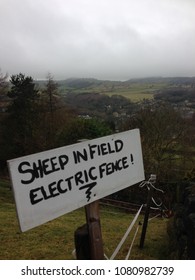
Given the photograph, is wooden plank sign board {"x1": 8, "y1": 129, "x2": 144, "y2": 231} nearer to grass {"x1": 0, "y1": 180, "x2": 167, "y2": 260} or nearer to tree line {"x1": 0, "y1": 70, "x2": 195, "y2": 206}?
grass {"x1": 0, "y1": 180, "x2": 167, "y2": 260}

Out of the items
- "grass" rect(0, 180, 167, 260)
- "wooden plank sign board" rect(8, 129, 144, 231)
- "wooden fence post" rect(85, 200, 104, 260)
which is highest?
"wooden plank sign board" rect(8, 129, 144, 231)

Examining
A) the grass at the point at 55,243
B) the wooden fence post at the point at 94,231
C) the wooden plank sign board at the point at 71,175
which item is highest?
the wooden plank sign board at the point at 71,175

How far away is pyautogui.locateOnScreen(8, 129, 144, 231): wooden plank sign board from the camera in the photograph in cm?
228

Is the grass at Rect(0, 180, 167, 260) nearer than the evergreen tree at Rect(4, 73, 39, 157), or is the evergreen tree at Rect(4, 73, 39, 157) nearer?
the grass at Rect(0, 180, 167, 260)

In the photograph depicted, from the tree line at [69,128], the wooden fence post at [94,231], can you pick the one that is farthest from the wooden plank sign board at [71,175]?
the tree line at [69,128]

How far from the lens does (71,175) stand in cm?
254

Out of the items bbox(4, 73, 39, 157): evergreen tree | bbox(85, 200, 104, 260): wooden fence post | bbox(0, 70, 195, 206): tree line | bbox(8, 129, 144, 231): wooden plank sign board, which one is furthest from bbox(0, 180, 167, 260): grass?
bbox(4, 73, 39, 157): evergreen tree

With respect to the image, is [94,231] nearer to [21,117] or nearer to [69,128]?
[69,128]

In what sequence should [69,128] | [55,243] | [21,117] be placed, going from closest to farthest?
[55,243] → [69,128] → [21,117]

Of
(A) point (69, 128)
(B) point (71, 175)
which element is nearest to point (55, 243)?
(B) point (71, 175)

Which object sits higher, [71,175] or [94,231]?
[71,175]

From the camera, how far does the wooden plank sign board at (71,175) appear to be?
228 centimetres

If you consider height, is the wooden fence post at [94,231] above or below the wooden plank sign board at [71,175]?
below

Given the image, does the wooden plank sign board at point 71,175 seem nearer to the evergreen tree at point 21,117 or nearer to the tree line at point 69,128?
the tree line at point 69,128
